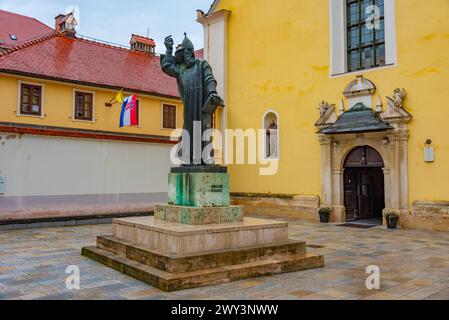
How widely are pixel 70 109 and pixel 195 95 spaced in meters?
10.6

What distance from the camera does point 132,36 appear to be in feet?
80.4

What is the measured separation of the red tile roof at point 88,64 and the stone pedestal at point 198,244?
1021cm

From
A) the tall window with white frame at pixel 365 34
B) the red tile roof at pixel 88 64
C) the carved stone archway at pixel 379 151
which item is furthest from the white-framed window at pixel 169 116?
the tall window with white frame at pixel 365 34

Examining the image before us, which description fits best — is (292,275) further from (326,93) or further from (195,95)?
(326,93)

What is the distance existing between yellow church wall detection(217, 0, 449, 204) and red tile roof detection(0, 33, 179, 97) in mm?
3997

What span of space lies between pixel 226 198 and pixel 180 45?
3.21 meters

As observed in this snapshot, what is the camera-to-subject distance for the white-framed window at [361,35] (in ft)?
48.1

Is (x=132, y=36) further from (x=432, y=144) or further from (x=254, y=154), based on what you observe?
(x=432, y=144)

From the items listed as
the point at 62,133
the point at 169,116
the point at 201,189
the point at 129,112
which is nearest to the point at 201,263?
the point at 201,189

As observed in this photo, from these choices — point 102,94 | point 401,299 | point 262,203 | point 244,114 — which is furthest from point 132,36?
point 401,299

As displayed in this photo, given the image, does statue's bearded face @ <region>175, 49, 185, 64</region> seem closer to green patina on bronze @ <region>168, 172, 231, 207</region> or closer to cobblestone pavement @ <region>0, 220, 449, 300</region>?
green patina on bronze @ <region>168, 172, 231, 207</region>

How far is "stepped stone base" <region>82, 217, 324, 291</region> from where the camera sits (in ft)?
20.7

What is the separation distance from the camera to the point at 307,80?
16.8 metres

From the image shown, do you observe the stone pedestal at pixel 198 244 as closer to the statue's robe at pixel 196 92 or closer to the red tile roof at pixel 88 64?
the statue's robe at pixel 196 92
